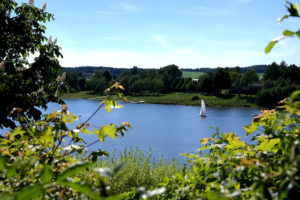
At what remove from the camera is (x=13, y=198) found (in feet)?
3.62

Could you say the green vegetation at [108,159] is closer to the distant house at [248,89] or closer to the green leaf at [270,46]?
the green leaf at [270,46]

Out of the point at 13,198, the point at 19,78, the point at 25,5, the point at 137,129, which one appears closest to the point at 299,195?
the point at 13,198

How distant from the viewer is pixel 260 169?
191 centimetres

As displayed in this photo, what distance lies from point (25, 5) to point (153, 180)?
6.25 meters

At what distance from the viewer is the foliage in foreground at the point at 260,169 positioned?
1.23m

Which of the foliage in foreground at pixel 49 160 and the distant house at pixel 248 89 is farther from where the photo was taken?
the distant house at pixel 248 89

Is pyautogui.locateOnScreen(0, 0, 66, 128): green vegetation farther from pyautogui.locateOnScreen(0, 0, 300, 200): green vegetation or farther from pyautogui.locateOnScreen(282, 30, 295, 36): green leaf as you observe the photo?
pyautogui.locateOnScreen(282, 30, 295, 36): green leaf

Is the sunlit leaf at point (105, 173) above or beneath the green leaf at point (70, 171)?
above

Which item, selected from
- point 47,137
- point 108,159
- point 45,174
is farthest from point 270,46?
point 108,159

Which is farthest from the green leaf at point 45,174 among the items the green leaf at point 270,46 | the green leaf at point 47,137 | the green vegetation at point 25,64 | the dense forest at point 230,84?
the dense forest at point 230,84

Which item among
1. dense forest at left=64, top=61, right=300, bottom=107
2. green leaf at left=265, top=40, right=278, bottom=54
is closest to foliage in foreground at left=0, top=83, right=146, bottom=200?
green leaf at left=265, top=40, right=278, bottom=54

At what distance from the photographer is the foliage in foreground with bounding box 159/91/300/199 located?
1.23 m

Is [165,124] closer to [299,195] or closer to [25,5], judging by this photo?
[25,5]

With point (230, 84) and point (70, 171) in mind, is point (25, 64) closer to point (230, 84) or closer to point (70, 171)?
point (70, 171)
